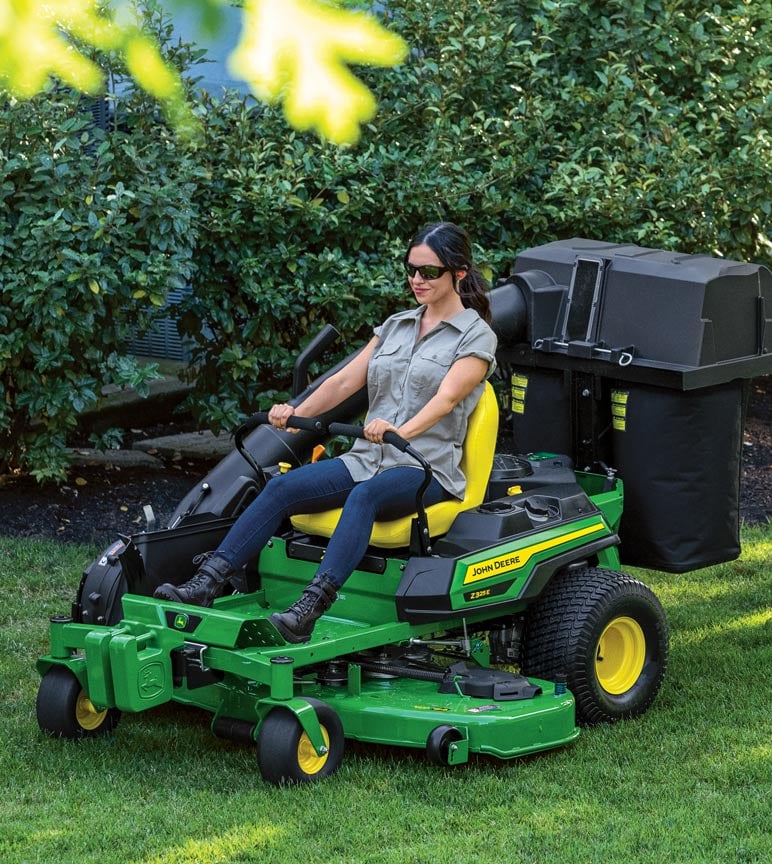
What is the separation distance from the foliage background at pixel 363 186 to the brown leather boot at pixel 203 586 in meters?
2.53

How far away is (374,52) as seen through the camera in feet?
7.91

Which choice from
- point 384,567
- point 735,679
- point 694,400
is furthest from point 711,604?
point 384,567

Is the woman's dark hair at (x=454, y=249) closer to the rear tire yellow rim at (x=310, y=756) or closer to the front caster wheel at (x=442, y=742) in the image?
the front caster wheel at (x=442, y=742)

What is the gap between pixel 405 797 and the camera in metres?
4.48

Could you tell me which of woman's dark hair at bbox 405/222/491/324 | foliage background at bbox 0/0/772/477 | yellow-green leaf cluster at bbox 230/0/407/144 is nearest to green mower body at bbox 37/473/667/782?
woman's dark hair at bbox 405/222/491/324

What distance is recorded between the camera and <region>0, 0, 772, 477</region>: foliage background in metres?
7.25

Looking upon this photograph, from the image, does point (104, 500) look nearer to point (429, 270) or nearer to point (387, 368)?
point (387, 368)

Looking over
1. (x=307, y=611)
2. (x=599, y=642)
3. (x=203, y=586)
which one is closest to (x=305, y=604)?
(x=307, y=611)

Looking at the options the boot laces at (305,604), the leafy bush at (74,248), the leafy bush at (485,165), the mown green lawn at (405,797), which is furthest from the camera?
the leafy bush at (485,165)

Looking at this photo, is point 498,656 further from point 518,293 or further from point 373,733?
point 518,293

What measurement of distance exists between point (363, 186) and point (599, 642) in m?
3.33

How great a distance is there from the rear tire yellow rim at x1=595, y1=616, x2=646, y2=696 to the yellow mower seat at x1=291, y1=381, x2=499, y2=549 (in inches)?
24.8

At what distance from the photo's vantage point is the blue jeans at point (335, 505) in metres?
4.80

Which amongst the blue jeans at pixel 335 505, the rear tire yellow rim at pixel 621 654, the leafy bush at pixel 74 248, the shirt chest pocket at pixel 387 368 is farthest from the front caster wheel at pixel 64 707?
the leafy bush at pixel 74 248
